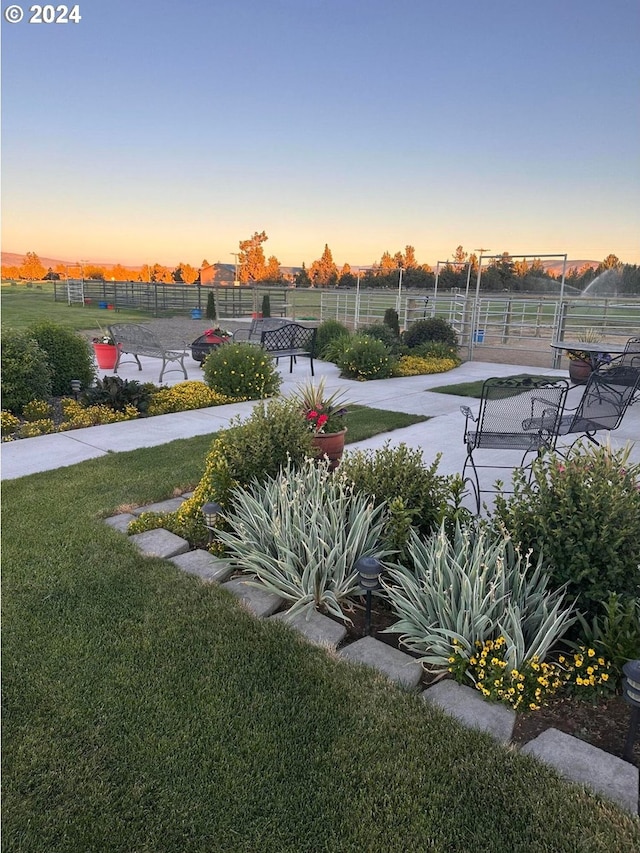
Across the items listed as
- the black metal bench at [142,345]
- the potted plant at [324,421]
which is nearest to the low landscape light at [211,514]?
the potted plant at [324,421]

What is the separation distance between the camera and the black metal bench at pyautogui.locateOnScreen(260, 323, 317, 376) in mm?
8438

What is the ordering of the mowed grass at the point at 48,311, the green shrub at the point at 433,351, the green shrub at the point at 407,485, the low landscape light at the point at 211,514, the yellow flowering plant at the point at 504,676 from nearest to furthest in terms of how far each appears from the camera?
1. the yellow flowering plant at the point at 504,676
2. the green shrub at the point at 407,485
3. the low landscape light at the point at 211,514
4. the green shrub at the point at 433,351
5. the mowed grass at the point at 48,311

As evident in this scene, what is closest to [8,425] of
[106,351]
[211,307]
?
[106,351]

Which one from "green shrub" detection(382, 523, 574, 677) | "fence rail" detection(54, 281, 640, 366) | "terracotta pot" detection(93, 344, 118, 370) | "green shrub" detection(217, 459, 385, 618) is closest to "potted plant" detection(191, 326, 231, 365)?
"terracotta pot" detection(93, 344, 118, 370)

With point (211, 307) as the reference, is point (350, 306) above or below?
above

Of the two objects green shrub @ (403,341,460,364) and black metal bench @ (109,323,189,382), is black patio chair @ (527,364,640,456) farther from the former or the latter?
green shrub @ (403,341,460,364)

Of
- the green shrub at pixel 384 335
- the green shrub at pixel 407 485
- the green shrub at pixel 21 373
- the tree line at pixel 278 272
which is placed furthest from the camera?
the tree line at pixel 278 272

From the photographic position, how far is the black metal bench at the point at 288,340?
332 inches

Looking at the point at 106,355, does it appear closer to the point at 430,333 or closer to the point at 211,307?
the point at 430,333

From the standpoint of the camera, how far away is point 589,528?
2.07 m

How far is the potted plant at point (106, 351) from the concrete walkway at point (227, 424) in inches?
18.6

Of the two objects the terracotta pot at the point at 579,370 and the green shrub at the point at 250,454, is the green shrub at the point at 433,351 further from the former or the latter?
the green shrub at the point at 250,454

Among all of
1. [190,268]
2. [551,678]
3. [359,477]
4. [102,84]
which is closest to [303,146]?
[102,84]

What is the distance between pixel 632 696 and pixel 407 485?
138 cm
